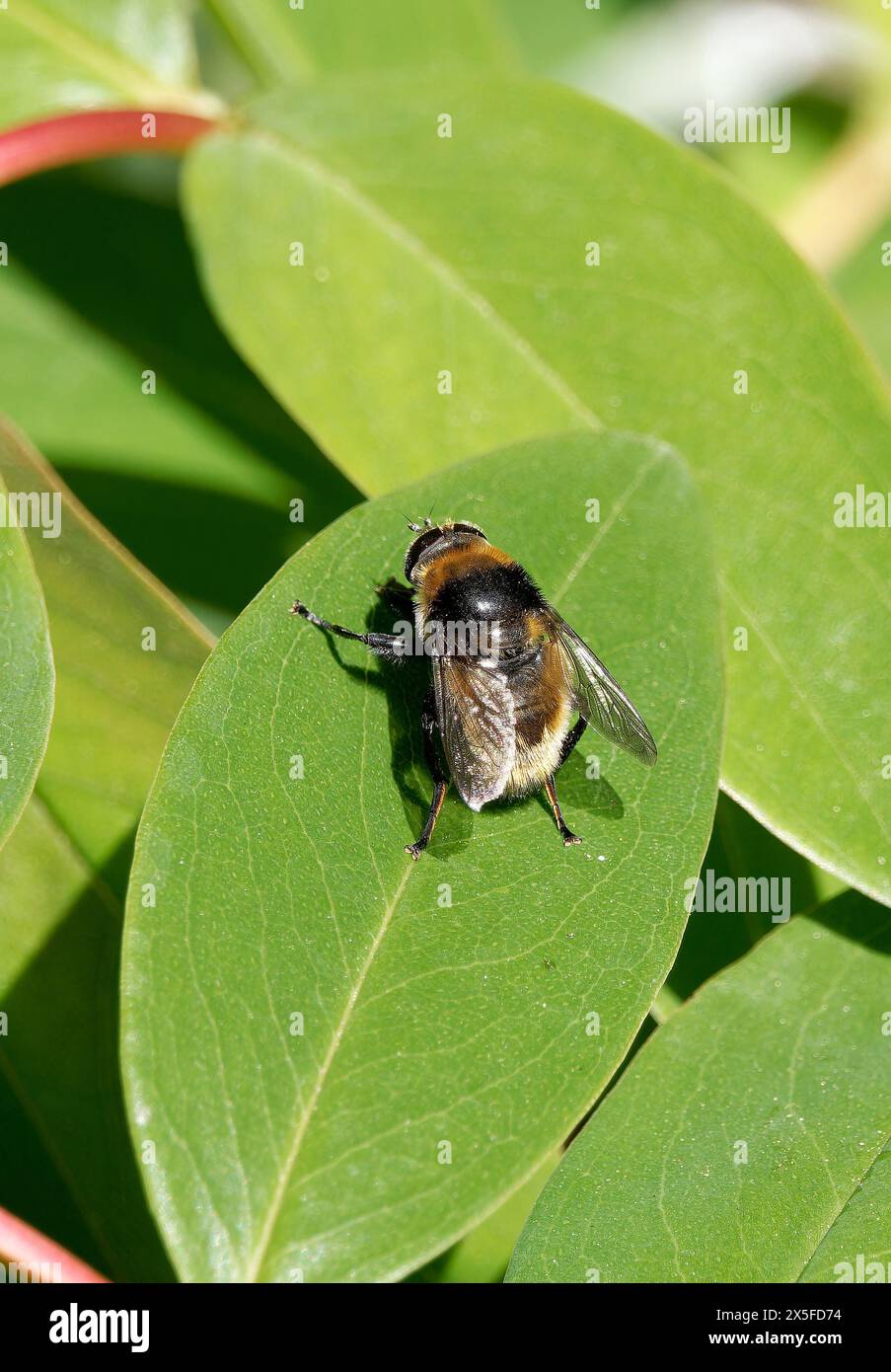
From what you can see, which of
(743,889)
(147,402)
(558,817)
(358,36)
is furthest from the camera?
(358,36)

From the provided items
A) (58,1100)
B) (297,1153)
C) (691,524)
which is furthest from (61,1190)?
(691,524)

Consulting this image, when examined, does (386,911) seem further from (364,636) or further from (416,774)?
(364,636)

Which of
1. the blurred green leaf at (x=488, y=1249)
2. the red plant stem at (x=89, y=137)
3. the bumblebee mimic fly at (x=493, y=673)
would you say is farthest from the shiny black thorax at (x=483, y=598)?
the red plant stem at (x=89, y=137)

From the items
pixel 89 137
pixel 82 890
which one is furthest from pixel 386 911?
pixel 89 137

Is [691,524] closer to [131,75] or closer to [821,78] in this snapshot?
[131,75]

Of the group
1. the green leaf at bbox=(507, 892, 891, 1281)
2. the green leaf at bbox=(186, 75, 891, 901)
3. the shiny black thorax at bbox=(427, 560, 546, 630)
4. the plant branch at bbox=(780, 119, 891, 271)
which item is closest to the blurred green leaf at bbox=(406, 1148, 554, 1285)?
the green leaf at bbox=(507, 892, 891, 1281)

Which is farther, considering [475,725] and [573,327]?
[573,327]

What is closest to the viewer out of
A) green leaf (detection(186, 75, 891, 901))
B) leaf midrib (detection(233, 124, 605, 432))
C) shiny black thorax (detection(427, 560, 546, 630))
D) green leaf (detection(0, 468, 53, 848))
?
green leaf (detection(0, 468, 53, 848))

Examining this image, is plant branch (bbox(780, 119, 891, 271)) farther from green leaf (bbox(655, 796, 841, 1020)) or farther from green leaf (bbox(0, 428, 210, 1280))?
green leaf (bbox(0, 428, 210, 1280))
